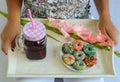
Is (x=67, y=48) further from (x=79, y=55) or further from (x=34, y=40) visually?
(x=34, y=40)

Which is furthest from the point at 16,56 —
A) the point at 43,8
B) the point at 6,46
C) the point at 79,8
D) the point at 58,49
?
the point at 79,8

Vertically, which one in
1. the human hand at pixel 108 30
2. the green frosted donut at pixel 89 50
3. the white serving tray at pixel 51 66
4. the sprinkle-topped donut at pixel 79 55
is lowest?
the white serving tray at pixel 51 66

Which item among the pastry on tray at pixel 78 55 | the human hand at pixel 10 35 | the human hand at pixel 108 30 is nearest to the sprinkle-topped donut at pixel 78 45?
the pastry on tray at pixel 78 55

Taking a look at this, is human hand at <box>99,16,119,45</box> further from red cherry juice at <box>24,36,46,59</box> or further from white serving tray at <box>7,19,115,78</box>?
red cherry juice at <box>24,36,46,59</box>

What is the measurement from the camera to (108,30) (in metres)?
0.99

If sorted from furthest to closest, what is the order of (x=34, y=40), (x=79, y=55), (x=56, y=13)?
(x=56, y=13), (x=79, y=55), (x=34, y=40)

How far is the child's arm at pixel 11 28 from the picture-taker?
0.94 m

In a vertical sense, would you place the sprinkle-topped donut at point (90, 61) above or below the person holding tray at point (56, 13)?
below

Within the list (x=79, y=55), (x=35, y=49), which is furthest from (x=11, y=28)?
(x=79, y=55)

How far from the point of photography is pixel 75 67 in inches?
35.2

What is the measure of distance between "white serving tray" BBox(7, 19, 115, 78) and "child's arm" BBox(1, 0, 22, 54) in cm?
3

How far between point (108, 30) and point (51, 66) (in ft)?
0.83

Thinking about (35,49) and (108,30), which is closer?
(35,49)

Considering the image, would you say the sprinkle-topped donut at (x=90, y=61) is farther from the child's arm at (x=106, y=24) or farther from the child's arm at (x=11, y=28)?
the child's arm at (x=11, y=28)
